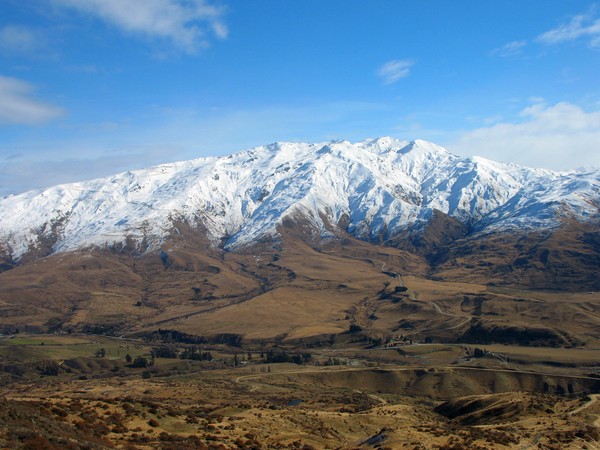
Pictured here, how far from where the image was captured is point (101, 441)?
4306 cm

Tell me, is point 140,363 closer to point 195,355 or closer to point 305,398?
point 195,355

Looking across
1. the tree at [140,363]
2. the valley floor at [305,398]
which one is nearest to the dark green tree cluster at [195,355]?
the valley floor at [305,398]

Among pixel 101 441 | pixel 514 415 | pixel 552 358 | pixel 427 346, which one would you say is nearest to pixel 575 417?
pixel 514 415

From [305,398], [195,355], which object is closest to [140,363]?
[195,355]

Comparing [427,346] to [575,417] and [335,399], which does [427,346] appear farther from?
[575,417]

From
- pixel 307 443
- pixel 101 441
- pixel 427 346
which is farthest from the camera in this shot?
pixel 427 346

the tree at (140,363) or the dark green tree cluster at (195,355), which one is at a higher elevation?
the tree at (140,363)

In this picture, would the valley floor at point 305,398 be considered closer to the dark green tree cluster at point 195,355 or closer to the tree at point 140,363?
the tree at point 140,363

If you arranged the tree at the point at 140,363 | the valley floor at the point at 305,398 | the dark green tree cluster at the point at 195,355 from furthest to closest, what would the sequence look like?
the dark green tree cluster at the point at 195,355, the tree at the point at 140,363, the valley floor at the point at 305,398

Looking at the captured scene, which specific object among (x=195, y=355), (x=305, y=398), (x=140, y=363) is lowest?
(x=195, y=355)

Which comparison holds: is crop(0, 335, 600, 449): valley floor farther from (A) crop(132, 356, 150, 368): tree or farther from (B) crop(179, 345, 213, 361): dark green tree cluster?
(B) crop(179, 345, 213, 361): dark green tree cluster

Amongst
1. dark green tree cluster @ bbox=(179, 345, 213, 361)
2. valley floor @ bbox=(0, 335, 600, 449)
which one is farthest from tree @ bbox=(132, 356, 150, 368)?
dark green tree cluster @ bbox=(179, 345, 213, 361)

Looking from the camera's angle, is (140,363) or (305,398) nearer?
(305,398)

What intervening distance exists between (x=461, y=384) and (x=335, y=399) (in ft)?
117
